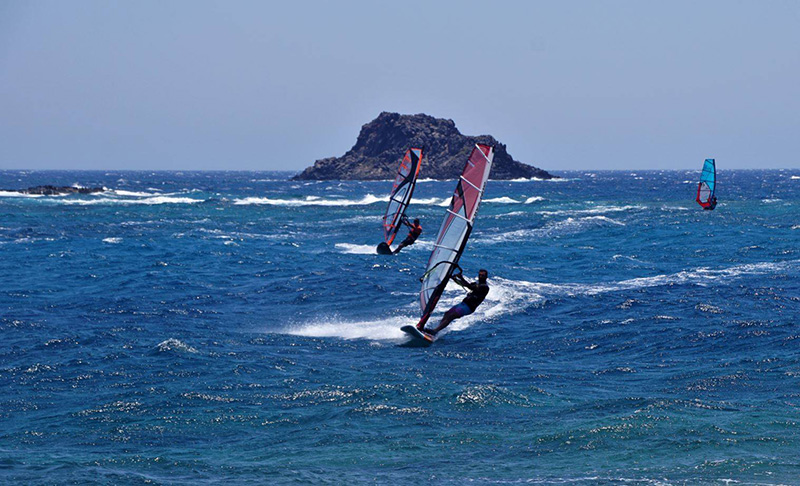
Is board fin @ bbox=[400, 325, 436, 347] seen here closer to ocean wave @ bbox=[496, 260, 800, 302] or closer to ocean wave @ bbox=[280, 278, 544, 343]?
ocean wave @ bbox=[280, 278, 544, 343]

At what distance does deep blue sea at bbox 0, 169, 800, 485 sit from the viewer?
12.8 meters

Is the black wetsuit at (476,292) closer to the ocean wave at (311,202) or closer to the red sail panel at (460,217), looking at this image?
the red sail panel at (460,217)

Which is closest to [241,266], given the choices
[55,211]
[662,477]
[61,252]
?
[61,252]

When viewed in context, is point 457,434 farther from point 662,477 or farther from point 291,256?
point 291,256

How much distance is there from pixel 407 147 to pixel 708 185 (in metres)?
126

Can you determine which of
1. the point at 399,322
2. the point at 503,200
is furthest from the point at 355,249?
the point at 503,200

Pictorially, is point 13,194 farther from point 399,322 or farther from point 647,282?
point 647,282

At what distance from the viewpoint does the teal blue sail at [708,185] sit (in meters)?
54.5

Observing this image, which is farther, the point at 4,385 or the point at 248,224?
the point at 248,224

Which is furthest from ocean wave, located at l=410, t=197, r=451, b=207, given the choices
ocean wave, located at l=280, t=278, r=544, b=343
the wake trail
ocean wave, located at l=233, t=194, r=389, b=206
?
ocean wave, located at l=280, t=278, r=544, b=343

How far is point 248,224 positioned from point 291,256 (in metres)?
22.5

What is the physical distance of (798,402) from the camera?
50.3 ft

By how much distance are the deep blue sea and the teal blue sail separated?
50.9 ft

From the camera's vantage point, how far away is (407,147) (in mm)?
181125
